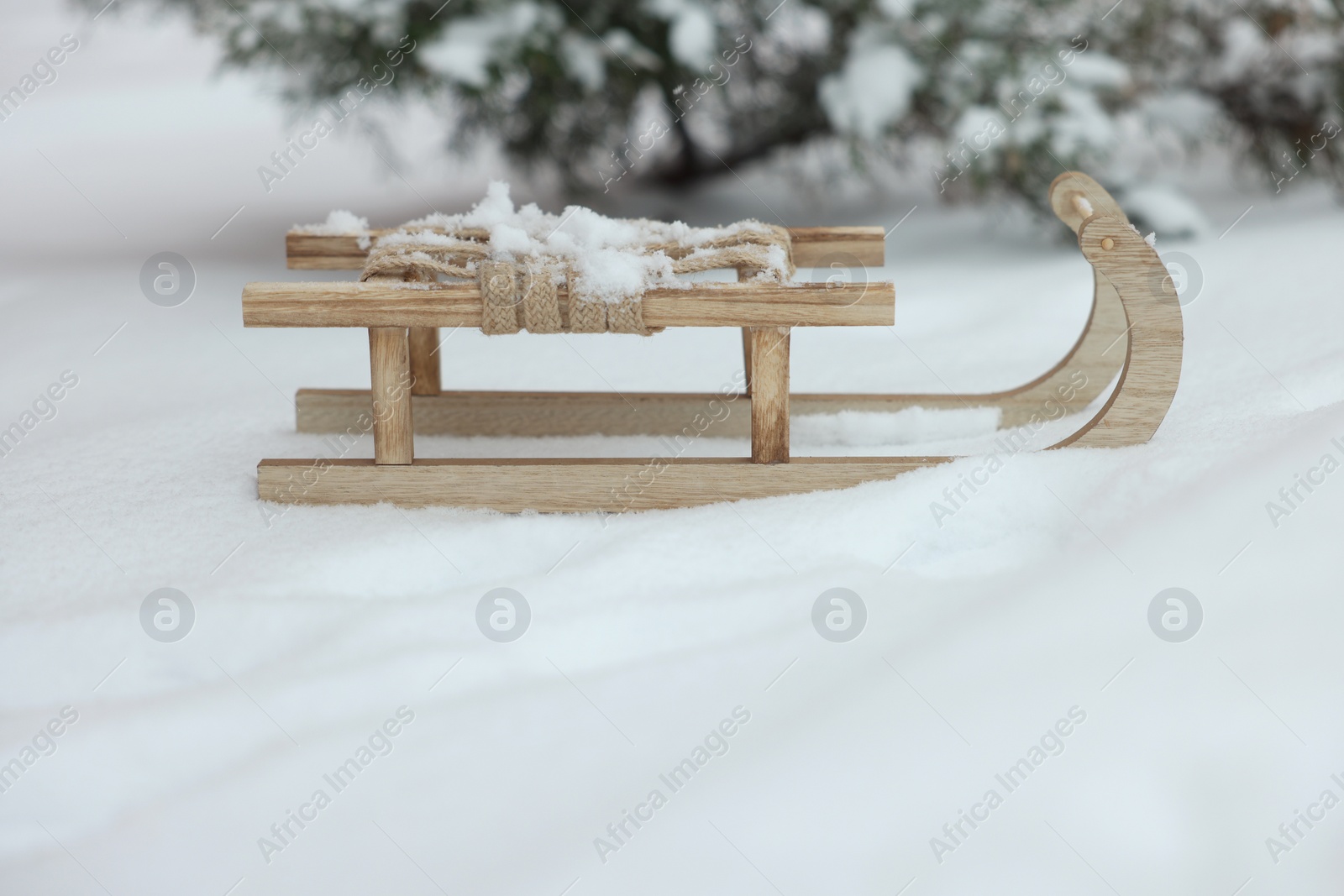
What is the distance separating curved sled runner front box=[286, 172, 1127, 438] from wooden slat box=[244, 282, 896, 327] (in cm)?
31

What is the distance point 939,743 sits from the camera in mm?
912

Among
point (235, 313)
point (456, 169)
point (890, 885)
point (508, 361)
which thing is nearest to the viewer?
point (890, 885)

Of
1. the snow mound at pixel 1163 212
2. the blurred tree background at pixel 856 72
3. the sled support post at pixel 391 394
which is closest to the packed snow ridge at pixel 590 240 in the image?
the sled support post at pixel 391 394

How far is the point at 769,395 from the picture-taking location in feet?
3.93

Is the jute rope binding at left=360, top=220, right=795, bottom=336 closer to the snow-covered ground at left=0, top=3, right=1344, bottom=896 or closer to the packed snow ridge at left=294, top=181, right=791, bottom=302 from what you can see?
the packed snow ridge at left=294, top=181, right=791, bottom=302

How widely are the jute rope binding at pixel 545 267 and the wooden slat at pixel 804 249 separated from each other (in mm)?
97

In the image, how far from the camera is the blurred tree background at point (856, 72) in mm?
2334

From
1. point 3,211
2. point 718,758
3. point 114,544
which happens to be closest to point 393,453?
point 114,544

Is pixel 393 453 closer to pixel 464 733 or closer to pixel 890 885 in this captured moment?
pixel 464 733

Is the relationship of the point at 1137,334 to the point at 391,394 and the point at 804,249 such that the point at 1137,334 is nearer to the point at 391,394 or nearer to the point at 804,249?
the point at 804,249

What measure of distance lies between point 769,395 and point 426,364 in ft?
1.70

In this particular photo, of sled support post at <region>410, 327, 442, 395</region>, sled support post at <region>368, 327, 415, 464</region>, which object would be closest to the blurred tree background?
sled support post at <region>410, 327, 442, 395</region>

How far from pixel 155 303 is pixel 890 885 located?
2153 millimetres

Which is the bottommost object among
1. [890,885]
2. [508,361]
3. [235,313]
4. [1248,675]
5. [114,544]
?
[890,885]
